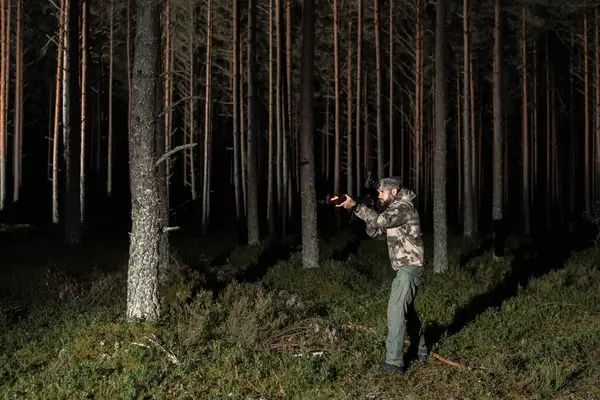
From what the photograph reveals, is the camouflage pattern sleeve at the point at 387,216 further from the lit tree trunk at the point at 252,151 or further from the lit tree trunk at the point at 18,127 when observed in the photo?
the lit tree trunk at the point at 18,127

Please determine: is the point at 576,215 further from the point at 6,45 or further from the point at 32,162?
the point at 32,162

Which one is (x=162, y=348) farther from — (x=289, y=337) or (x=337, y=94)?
(x=337, y=94)

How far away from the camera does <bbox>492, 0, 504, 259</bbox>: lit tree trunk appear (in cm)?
1568

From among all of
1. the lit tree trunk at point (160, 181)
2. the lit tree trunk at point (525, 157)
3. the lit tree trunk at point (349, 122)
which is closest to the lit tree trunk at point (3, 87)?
the lit tree trunk at point (349, 122)

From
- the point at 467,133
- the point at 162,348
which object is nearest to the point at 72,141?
the point at 162,348

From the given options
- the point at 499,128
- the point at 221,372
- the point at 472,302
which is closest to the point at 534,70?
the point at 499,128

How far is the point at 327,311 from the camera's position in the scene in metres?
9.71

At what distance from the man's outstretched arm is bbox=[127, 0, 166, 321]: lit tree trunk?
115 inches

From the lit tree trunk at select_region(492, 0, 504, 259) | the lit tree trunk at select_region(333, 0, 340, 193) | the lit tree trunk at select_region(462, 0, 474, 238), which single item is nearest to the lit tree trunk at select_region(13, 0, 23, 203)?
the lit tree trunk at select_region(333, 0, 340, 193)

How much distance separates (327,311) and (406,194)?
3.36 meters

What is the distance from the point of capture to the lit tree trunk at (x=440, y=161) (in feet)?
45.2

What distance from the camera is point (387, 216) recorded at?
6730mm

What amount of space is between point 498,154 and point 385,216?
1134 centimetres

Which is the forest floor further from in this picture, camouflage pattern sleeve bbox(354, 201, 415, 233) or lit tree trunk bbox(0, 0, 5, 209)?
lit tree trunk bbox(0, 0, 5, 209)
